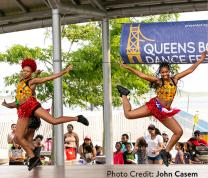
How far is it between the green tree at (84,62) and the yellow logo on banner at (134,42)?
19.8 ft

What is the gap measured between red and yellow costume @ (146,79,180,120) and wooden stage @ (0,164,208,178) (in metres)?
0.78

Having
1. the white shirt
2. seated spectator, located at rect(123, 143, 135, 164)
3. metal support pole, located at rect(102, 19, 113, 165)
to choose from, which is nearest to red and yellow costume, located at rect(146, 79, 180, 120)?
the white shirt

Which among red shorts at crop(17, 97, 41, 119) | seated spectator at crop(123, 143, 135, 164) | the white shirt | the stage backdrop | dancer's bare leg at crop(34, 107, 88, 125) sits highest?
the stage backdrop

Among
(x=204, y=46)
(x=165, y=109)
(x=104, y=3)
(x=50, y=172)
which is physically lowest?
(x=50, y=172)

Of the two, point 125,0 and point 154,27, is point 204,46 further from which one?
point 125,0

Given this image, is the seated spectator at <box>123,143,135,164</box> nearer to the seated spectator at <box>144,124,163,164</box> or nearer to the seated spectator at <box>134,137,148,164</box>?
the seated spectator at <box>134,137,148,164</box>

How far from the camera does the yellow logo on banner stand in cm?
1525

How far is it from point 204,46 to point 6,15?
5.49 meters

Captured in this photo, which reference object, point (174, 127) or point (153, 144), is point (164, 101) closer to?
point (174, 127)

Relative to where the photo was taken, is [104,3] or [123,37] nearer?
[123,37]

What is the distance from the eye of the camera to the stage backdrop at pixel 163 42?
1488 centimetres

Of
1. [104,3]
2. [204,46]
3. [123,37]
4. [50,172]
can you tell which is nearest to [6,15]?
[104,3]

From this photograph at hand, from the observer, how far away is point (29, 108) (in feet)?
34.1

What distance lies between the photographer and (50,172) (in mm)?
10195
